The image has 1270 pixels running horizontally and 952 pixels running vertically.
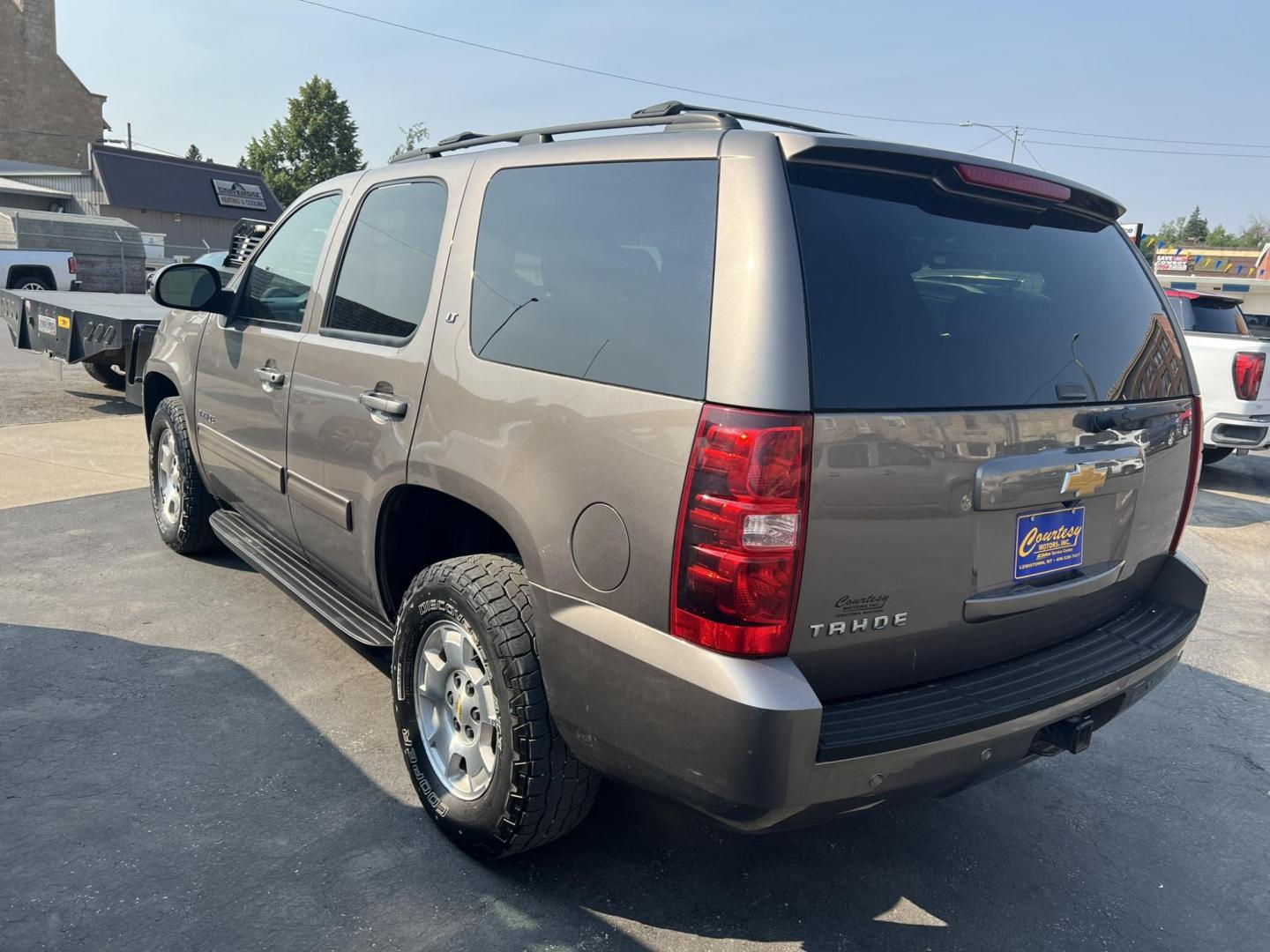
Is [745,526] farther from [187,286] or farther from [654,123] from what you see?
[187,286]

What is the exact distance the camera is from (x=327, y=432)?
3.34 m

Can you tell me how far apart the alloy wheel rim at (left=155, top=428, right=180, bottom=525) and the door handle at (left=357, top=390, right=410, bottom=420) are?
2425mm

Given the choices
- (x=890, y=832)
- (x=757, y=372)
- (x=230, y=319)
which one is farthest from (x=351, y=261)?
(x=890, y=832)

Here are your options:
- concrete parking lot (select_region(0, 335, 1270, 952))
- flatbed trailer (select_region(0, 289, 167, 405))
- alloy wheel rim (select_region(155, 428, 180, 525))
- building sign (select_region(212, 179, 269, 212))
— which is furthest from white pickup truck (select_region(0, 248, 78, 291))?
building sign (select_region(212, 179, 269, 212))

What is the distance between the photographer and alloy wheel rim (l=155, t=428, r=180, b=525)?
16.7 ft

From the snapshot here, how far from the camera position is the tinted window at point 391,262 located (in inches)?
120

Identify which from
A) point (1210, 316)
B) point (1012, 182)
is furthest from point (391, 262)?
point (1210, 316)

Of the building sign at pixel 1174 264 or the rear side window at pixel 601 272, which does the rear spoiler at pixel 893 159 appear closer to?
the rear side window at pixel 601 272

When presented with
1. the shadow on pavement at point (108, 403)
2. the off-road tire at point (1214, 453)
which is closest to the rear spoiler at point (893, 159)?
the shadow on pavement at point (108, 403)

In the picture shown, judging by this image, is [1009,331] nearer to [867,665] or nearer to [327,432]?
[867,665]

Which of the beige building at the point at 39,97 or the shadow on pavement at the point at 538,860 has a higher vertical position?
the beige building at the point at 39,97

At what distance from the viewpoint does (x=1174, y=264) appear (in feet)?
218

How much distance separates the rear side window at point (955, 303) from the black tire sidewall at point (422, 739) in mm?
1148

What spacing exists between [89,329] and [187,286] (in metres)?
4.84
